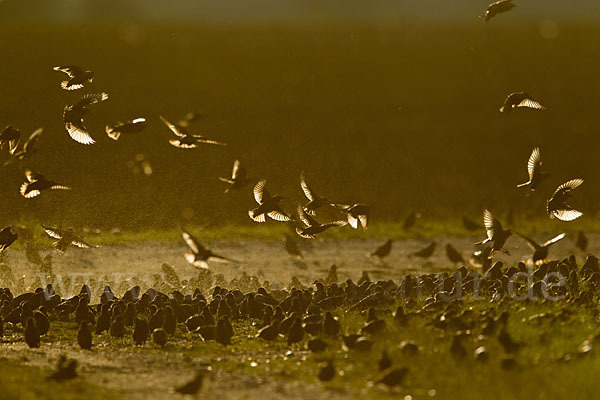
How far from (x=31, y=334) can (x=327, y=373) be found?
4.17 m

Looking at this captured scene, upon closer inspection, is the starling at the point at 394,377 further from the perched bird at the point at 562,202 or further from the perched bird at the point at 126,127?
the perched bird at the point at 126,127

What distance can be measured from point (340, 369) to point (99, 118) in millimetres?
27100

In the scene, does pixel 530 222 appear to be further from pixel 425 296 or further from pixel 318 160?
pixel 425 296

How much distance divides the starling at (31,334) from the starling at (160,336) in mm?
1466

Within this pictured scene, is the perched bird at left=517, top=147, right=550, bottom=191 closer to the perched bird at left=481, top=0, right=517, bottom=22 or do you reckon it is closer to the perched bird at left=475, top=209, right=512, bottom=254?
the perched bird at left=475, top=209, right=512, bottom=254

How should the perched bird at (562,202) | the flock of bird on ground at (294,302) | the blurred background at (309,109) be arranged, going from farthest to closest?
1. the blurred background at (309,109)
2. the perched bird at (562,202)
3. the flock of bird on ground at (294,302)

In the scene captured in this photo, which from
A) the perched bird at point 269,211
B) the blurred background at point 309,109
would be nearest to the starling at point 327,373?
the perched bird at point 269,211

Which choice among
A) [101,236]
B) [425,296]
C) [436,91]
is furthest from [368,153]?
[425,296]

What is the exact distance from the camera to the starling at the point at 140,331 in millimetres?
12070

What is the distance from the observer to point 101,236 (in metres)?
20.6

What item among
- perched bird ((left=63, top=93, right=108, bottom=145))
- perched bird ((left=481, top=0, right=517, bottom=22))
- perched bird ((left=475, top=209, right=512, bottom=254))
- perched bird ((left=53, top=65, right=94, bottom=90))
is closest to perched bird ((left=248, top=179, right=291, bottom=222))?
perched bird ((left=63, top=93, right=108, bottom=145))

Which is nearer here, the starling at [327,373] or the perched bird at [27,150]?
the starling at [327,373]

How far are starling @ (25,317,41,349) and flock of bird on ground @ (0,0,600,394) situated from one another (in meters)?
0.01

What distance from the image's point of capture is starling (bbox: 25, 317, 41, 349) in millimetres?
12000
